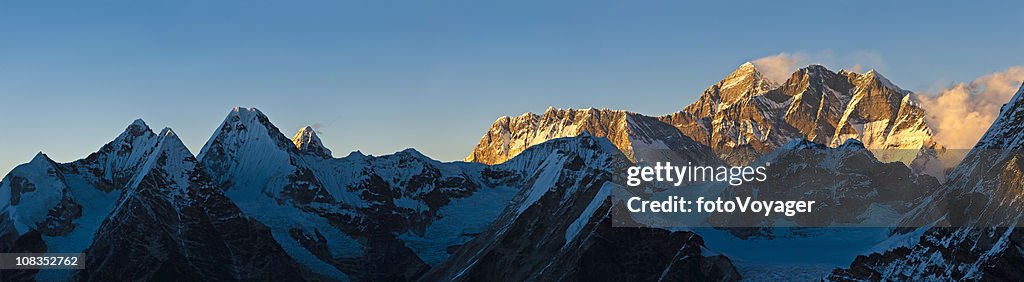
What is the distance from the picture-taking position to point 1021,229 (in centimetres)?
18950

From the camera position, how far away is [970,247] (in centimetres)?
19975

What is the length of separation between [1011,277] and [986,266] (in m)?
4.59

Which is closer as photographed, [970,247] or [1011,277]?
[1011,277]

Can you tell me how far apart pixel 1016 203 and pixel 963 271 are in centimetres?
1118

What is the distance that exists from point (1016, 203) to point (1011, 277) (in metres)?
14.6

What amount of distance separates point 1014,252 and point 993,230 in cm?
1024

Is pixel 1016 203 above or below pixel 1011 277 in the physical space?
above

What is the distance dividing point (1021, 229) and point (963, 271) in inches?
410

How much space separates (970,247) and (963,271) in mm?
4710

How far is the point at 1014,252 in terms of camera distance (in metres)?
188

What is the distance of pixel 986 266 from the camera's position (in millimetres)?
190250

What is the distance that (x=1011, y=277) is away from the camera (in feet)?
611

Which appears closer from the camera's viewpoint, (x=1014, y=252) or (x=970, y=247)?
(x=1014, y=252)
